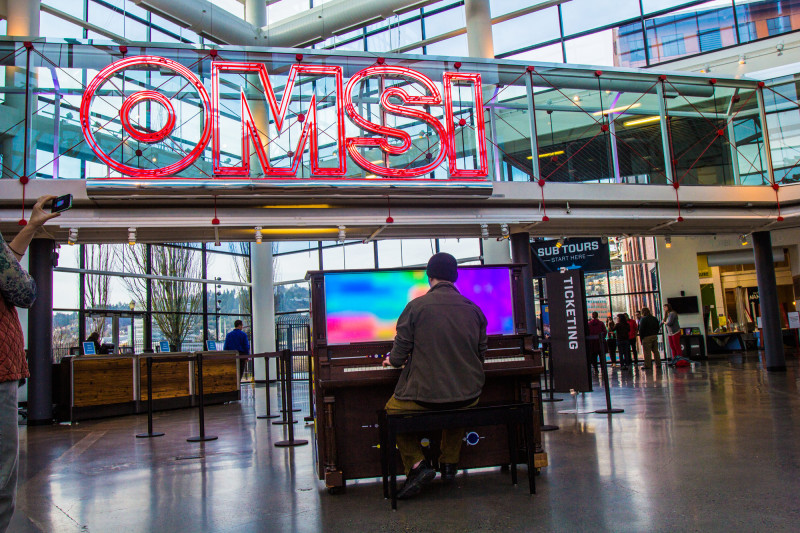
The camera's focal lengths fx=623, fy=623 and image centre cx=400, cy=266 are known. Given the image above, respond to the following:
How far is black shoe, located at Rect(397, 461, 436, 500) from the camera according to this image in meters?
4.19

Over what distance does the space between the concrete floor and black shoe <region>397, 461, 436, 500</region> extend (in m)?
0.13

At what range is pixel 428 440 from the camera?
188 inches

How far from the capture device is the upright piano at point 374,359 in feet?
14.9

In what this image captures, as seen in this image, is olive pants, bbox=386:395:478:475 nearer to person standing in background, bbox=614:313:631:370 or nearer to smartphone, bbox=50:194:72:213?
smartphone, bbox=50:194:72:213

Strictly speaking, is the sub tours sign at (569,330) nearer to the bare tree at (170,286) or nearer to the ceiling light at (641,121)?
the ceiling light at (641,121)

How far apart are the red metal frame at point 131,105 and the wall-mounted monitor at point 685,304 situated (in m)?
15.4

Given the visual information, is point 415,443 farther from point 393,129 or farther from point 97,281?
point 97,281

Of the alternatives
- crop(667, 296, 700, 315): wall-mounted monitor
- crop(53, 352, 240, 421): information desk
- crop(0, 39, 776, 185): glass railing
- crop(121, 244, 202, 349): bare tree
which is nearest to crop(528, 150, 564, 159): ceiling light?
crop(0, 39, 776, 185): glass railing

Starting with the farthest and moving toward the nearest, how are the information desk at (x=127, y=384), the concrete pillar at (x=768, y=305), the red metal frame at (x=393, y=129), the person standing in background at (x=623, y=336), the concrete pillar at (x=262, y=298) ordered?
the concrete pillar at (x=262, y=298), the person standing in background at (x=623, y=336), the concrete pillar at (x=768, y=305), the information desk at (x=127, y=384), the red metal frame at (x=393, y=129)

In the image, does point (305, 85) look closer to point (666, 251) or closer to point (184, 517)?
point (184, 517)

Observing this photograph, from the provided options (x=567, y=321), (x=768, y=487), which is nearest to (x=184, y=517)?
(x=768, y=487)

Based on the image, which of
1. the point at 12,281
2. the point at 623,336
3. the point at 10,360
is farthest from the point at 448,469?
the point at 623,336

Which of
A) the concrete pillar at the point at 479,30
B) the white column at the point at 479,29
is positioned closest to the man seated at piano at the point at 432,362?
the white column at the point at 479,29

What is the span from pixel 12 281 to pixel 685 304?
768 inches
